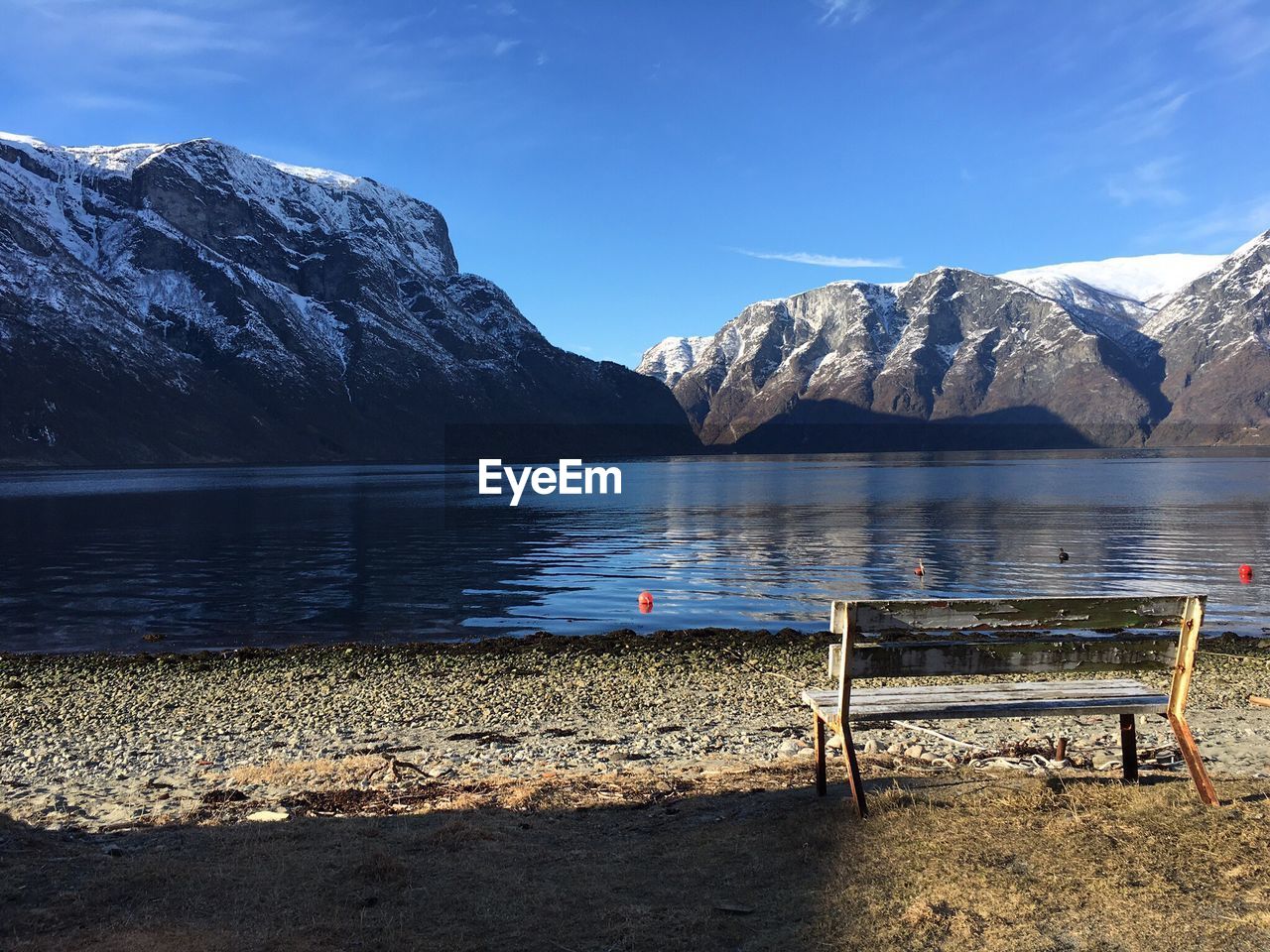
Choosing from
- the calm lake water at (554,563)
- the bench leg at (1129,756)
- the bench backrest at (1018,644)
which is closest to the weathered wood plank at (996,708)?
the bench backrest at (1018,644)

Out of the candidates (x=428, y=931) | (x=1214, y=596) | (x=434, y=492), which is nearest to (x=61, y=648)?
(x=428, y=931)

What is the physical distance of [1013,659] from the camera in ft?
31.6

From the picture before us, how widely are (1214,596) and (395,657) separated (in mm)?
31870

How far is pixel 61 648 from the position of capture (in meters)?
28.4

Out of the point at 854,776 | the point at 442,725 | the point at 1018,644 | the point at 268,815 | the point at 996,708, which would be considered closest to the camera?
the point at 854,776

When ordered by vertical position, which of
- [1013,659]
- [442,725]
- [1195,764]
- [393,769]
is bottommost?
[442,725]

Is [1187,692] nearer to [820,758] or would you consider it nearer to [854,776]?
[854,776]

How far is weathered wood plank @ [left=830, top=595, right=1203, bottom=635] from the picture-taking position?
29.1 feet

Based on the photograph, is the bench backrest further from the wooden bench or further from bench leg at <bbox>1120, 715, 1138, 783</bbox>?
bench leg at <bbox>1120, 715, 1138, 783</bbox>

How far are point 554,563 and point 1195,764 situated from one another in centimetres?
4314

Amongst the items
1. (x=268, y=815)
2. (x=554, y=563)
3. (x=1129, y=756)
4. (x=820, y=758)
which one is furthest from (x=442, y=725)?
(x=554, y=563)

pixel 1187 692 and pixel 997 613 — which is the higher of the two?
pixel 997 613

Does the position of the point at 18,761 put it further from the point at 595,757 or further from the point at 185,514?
the point at 185,514

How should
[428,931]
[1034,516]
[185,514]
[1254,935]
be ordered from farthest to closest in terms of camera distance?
[185,514]
[1034,516]
[428,931]
[1254,935]
